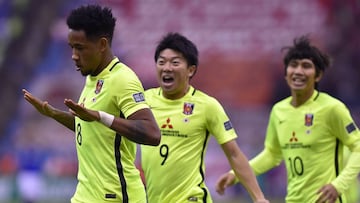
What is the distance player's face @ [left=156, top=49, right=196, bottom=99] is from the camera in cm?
886

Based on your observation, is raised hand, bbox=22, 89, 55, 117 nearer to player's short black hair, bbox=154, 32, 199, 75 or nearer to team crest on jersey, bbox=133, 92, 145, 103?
team crest on jersey, bbox=133, 92, 145, 103

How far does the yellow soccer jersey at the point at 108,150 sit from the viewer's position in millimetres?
6941

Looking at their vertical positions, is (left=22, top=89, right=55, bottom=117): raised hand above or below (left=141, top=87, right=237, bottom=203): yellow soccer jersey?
above

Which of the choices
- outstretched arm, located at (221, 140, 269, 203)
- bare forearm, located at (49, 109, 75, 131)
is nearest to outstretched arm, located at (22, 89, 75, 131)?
bare forearm, located at (49, 109, 75, 131)

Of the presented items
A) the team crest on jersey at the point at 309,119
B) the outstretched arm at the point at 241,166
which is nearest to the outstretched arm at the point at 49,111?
the outstretched arm at the point at 241,166

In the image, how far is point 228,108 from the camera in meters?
23.0

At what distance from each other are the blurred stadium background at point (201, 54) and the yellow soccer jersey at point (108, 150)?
15385 mm

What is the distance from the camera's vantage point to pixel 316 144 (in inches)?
374

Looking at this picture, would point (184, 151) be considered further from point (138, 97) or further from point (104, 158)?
point (138, 97)

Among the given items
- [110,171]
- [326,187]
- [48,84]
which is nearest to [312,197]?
[326,187]

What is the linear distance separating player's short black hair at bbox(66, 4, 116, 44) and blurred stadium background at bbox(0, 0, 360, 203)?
15.5 metres

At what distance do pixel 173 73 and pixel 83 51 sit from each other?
1.98m

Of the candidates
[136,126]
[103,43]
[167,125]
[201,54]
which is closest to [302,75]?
[167,125]

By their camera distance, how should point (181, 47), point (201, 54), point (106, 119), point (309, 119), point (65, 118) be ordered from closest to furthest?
1. point (106, 119)
2. point (65, 118)
3. point (181, 47)
4. point (309, 119)
5. point (201, 54)
